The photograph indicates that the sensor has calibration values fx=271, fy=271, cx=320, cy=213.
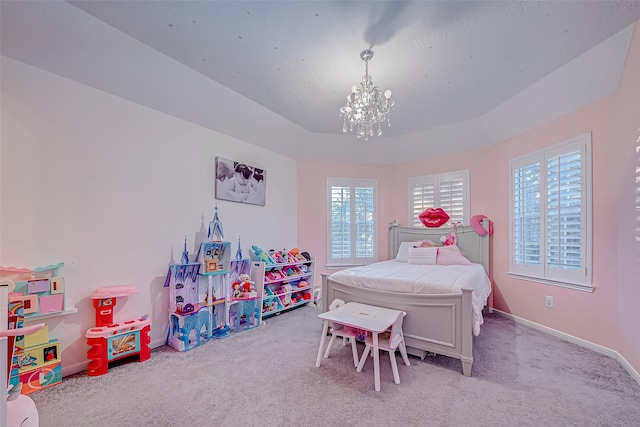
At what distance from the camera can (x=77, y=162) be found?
2367 millimetres

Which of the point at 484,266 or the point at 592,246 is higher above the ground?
the point at 592,246

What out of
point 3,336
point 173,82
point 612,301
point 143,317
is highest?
point 173,82

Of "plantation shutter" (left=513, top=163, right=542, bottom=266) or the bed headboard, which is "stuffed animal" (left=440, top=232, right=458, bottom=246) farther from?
"plantation shutter" (left=513, top=163, right=542, bottom=266)

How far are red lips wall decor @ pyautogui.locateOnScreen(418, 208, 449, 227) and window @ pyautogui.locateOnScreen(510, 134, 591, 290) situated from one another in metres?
0.95

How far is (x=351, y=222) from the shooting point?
5.02 meters

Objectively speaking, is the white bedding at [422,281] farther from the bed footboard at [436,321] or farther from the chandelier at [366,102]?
the chandelier at [366,102]

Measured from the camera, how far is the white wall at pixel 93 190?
6.84 ft

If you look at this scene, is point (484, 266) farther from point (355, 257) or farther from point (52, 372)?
point (52, 372)

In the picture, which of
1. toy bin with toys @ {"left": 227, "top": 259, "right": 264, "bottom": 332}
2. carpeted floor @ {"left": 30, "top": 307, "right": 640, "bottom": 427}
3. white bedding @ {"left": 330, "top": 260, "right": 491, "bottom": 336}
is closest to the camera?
carpeted floor @ {"left": 30, "top": 307, "right": 640, "bottom": 427}

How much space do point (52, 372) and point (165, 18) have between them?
2872mm

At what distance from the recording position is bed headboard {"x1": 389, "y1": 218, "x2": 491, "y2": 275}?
13.2 ft

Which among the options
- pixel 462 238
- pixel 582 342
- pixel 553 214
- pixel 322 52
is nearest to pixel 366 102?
pixel 322 52

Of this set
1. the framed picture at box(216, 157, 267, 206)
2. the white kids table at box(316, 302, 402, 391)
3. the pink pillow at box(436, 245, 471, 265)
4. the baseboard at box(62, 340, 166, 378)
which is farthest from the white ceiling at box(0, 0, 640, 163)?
the baseboard at box(62, 340, 166, 378)

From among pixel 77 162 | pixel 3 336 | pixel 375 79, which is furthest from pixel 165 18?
pixel 3 336
